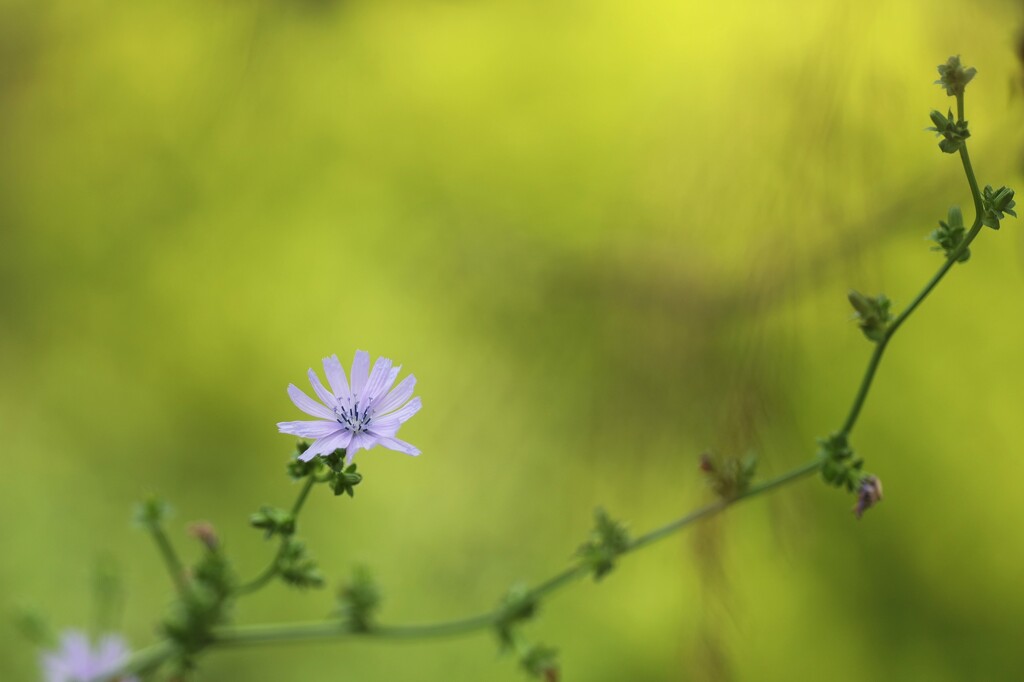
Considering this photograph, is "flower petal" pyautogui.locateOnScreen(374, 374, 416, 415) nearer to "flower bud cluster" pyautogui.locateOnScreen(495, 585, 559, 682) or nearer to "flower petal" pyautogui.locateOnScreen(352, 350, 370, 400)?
"flower petal" pyautogui.locateOnScreen(352, 350, 370, 400)

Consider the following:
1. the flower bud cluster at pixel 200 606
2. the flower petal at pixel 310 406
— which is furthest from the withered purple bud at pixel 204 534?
the flower petal at pixel 310 406

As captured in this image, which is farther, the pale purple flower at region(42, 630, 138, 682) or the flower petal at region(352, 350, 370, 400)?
the pale purple flower at region(42, 630, 138, 682)

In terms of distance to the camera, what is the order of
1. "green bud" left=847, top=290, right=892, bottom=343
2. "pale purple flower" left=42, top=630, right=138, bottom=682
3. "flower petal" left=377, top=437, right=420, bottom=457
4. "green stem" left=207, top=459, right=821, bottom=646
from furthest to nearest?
"pale purple flower" left=42, top=630, right=138, bottom=682
"green stem" left=207, top=459, right=821, bottom=646
"green bud" left=847, top=290, right=892, bottom=343
"flower petal" left=377, top=437, right=420, bottom=457

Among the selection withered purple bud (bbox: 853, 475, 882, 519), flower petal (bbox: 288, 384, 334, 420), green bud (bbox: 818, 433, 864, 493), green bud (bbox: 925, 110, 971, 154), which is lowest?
withered purple bud (bbox: 853, 475, 882, 519)

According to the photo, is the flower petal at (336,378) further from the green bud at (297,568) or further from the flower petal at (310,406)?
the green bud at (297,568)

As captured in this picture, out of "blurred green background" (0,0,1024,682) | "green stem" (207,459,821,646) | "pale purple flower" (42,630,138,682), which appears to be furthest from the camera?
"blurred green background" (0,0,1024,682)

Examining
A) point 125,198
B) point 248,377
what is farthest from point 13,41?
point 248,377

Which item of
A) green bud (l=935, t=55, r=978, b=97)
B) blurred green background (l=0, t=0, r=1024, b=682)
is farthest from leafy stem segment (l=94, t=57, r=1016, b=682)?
blurred green background (l=0, t=0, r=1024, b=682)

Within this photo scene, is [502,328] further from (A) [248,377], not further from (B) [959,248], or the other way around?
(B) [959,248]
